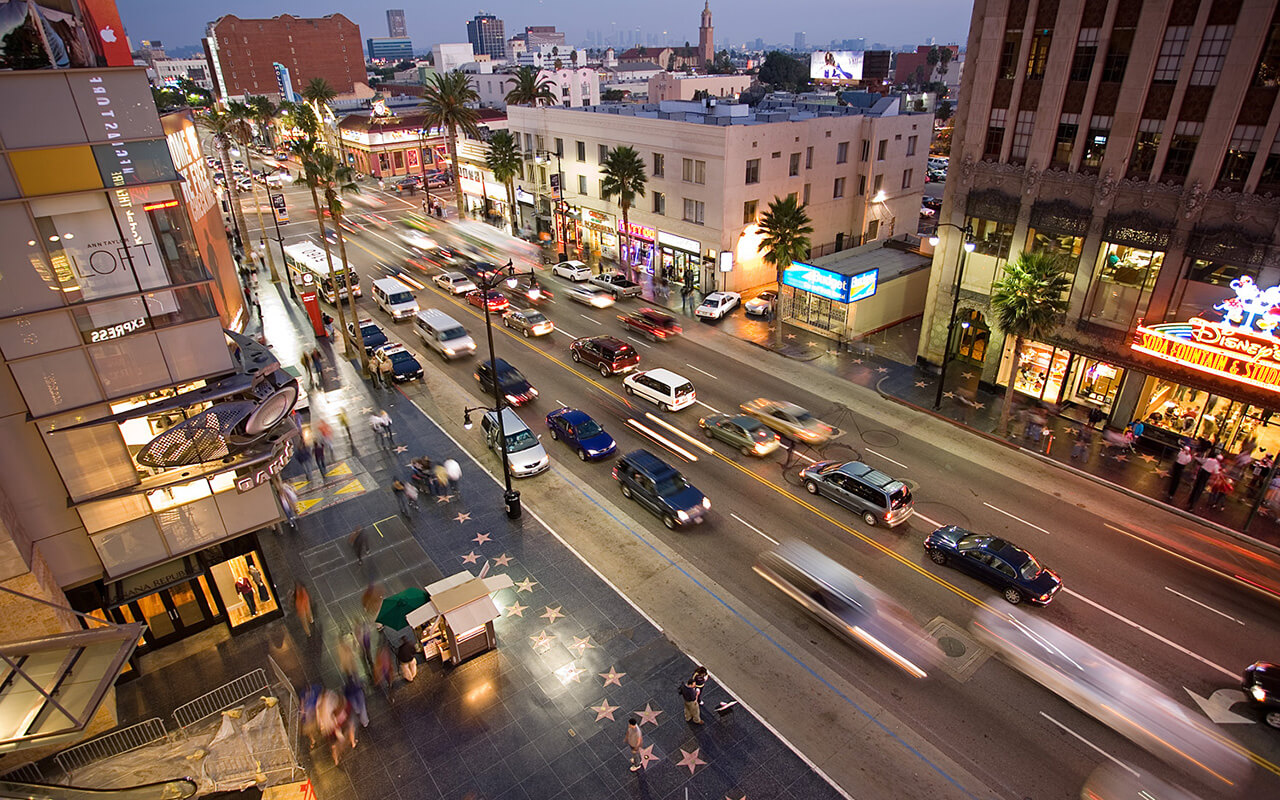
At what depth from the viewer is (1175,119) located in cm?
2409

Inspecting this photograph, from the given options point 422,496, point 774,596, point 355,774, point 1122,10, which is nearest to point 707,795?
point 774,596

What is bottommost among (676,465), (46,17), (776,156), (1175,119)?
(676,465)

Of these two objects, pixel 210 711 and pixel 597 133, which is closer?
pixel 210 711

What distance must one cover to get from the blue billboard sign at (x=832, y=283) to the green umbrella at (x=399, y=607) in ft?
91.8

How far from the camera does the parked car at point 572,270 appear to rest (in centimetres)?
4970

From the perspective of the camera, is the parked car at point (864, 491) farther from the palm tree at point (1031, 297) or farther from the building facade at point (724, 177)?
the building facade at point (724, 177)

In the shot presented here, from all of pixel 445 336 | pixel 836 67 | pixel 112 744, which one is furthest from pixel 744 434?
pixel 836 67

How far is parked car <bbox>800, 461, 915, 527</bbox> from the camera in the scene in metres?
22.5

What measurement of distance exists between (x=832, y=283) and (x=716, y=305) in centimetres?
807

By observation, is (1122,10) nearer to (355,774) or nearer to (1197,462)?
(1197,462)

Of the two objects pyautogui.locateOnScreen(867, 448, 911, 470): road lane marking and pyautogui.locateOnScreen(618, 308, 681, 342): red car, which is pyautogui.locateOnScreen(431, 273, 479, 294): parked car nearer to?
pyautogui.locateOnScreen(618, 308, 681, 342): red car

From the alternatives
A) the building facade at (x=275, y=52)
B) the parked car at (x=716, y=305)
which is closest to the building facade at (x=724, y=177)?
the parked car at (x=716, y=305)

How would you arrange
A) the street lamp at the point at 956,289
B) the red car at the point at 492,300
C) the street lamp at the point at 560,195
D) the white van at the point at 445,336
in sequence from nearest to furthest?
1. the street lamp at the point at 956,289
2. the white van at the point at 445,336
3. the red car at the point at 492,300
4. the street lamp at the point at 560,195

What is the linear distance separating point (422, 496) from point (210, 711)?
10.1 m
